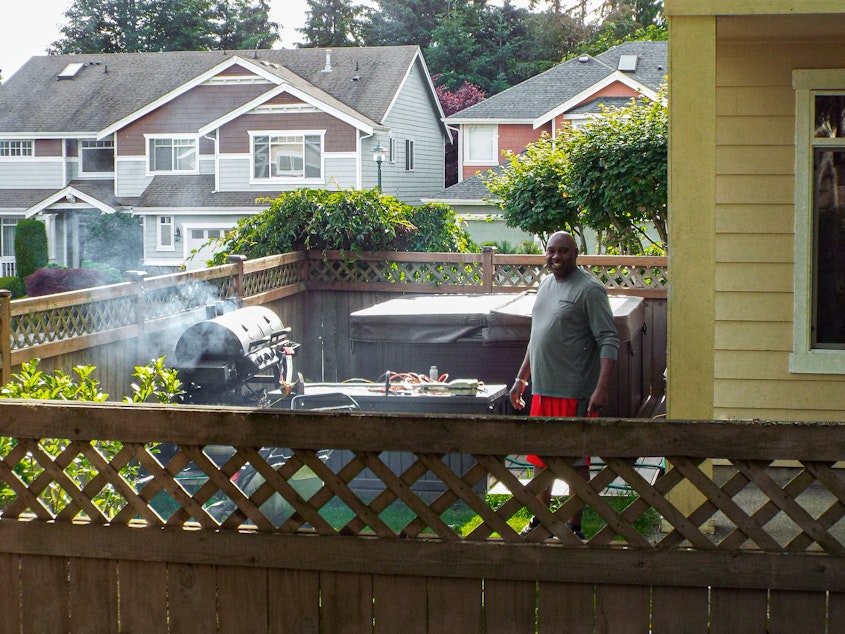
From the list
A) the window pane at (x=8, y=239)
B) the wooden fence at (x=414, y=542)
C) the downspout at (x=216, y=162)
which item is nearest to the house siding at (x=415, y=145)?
the downspout at (x=216, y=162)

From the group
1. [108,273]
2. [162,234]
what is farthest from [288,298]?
[162,234]

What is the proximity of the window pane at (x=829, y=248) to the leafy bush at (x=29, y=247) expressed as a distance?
82.6ft

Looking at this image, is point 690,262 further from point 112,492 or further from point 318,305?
point 318,305

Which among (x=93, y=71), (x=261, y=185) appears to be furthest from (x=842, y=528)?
(x=93, y=71)

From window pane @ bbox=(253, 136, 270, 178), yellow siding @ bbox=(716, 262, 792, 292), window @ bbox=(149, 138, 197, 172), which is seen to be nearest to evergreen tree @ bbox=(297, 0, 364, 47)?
A: window @ bbox=(149, 138, 197, 172)

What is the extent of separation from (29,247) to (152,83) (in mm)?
7225

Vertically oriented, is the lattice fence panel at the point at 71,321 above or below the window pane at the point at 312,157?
below

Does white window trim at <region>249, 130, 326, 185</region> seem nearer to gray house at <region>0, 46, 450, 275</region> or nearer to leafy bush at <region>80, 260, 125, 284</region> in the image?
gray house at <region>0, 46, 450, 275</region>

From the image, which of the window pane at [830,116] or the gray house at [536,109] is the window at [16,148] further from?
the window pane at [830,116]

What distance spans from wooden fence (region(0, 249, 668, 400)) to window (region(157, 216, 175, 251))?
59.1 ft

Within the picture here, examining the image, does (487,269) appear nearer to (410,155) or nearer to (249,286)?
(249,286)

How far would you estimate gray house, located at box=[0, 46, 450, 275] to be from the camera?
28.9m

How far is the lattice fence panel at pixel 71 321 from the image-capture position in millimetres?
7457

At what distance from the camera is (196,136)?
29734 mm
